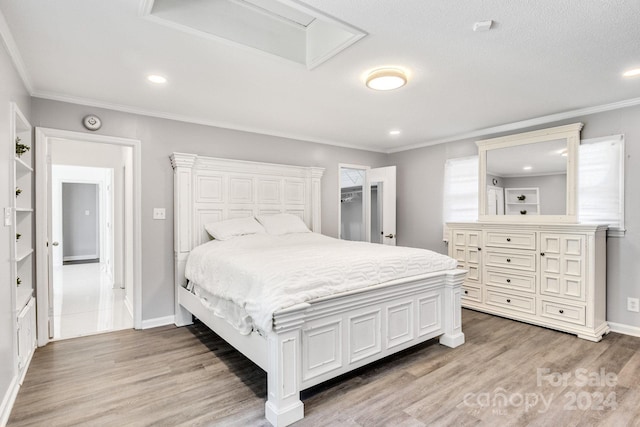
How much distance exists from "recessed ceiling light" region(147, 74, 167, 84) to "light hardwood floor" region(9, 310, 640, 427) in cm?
229

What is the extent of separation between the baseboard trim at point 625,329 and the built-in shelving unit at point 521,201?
4.32ft

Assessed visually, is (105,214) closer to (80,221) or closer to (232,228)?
(80,221)

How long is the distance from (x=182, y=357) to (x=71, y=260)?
730cm

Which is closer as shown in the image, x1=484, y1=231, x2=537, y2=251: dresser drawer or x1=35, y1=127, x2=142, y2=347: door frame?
x1=35, y1=127, x2=142, y2=347: door frame

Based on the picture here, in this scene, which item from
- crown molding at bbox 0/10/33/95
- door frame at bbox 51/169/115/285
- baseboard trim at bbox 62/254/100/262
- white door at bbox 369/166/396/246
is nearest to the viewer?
crown molding at bbox 0/10/33/95

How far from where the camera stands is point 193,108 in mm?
3430

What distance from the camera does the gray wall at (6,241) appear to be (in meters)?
1.93

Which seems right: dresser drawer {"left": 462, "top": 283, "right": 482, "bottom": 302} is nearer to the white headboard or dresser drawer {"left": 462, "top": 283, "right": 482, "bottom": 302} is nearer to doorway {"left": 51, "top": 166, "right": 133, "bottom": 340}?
the white headboard

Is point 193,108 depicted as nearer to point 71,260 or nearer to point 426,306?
point 426,306

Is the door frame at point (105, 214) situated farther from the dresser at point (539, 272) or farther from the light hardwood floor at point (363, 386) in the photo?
the dresser at point (539, 272)

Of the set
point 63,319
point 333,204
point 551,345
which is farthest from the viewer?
point 333,204

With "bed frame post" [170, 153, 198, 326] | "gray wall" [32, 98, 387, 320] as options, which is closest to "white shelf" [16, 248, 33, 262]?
"gray wall" [32, 98, 387, 320]

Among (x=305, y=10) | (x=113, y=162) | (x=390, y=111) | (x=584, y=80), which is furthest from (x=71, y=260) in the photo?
(x=584, y=80)

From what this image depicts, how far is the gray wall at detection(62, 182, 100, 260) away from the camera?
8.30 meters
